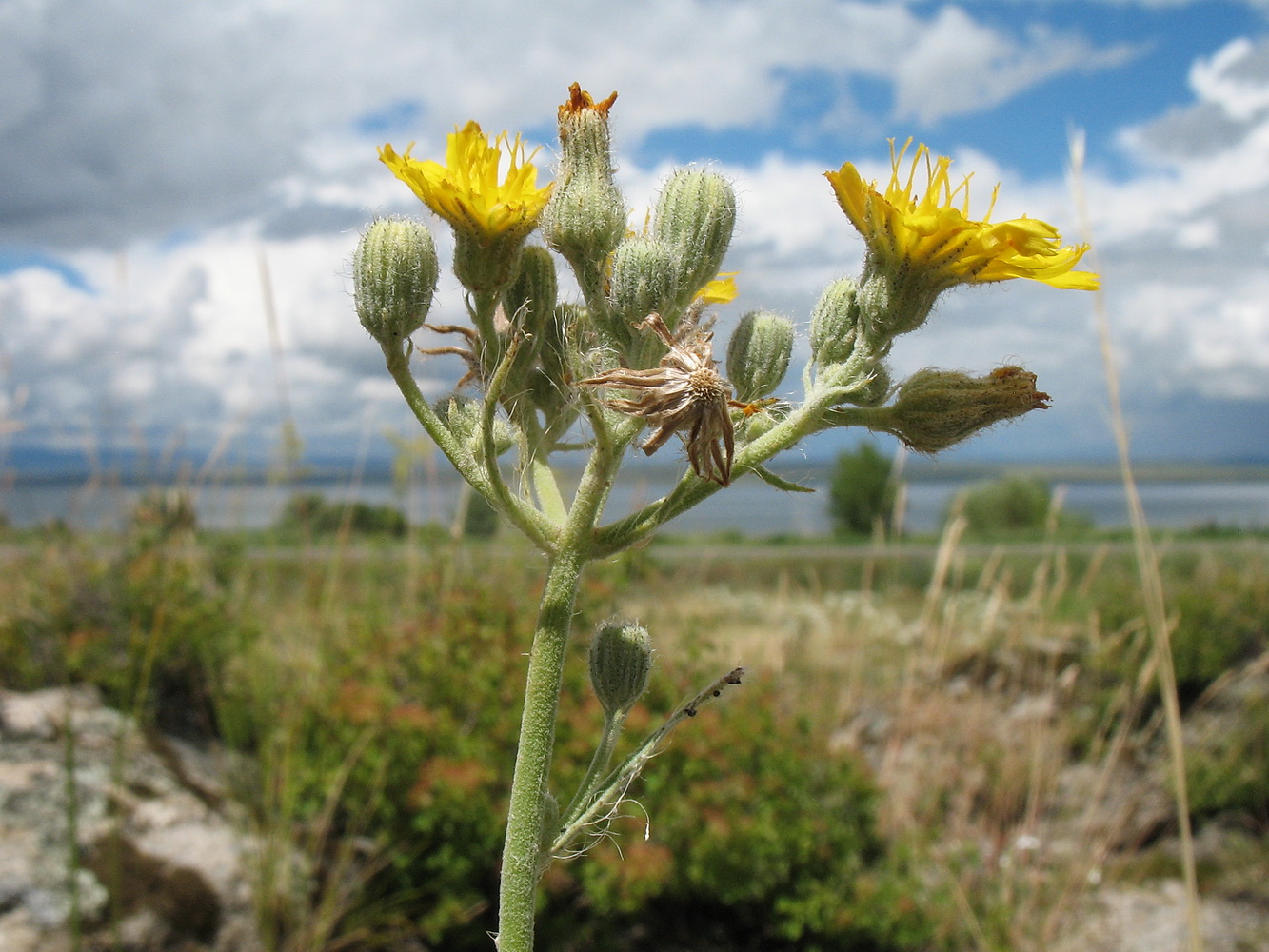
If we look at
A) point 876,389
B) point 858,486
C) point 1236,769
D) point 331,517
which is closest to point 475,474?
point 876,389

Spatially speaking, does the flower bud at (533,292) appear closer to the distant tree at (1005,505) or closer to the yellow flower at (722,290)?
the yellow flower at (722,290)

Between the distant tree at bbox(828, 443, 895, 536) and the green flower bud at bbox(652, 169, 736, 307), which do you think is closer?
the green flower bud at bbox(652, 169, 736, 307)

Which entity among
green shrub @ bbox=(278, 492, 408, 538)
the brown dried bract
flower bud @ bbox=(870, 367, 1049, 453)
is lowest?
green shrub @ bbox=(278, 492, 408, 538)

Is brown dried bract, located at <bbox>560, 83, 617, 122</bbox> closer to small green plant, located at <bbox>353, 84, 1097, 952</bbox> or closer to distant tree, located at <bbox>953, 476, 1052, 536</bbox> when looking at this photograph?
small green plant, located at <bbox>353, 84, 1097, 952</bbox>

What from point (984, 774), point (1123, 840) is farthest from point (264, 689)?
point (1123, 840)

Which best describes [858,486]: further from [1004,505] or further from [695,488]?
[695,488]

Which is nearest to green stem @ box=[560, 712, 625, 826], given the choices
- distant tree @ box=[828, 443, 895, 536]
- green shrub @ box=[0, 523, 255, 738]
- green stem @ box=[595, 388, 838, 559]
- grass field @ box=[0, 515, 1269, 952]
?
green stem @ box=[595, 388, 838, 559]
